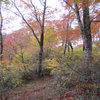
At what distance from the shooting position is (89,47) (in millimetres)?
4574

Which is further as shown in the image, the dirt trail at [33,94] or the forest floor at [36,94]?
the dirt trail at [33,94]

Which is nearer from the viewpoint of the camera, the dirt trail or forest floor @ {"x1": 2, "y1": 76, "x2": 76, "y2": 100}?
forest floor @ {"x1": 2, "y1": 76, "x2": 76, "y2": 100}

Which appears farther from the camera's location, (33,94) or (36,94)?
(33,94)

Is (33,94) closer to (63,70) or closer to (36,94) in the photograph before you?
(36,94)

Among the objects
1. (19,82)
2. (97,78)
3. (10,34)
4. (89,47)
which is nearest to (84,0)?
(89,47)

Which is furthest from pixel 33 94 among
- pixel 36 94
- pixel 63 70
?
pixel 63 70

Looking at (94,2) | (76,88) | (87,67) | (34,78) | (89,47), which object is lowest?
(34,78)

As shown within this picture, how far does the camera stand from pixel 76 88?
124 inches

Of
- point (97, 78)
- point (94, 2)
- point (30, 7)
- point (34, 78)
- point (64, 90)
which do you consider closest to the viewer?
point (97, 78)

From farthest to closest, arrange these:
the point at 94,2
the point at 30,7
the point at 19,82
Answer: the point at 30,7, the point at 19,82, the point at 94,2

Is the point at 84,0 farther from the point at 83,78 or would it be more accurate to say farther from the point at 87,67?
the point at 83,78

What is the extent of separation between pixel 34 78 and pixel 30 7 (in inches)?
268

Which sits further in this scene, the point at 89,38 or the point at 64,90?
the point at 89,38

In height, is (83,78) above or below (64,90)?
above
